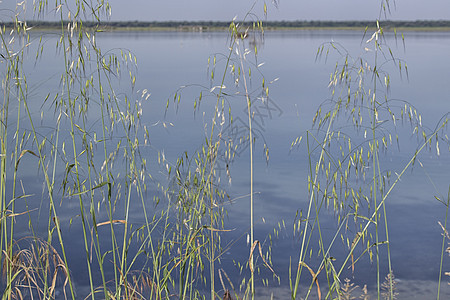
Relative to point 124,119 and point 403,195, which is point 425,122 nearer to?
point 403,195

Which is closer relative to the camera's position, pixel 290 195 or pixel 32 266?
pixel 32 266

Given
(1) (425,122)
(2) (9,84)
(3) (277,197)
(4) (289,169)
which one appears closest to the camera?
(2) (9,84)

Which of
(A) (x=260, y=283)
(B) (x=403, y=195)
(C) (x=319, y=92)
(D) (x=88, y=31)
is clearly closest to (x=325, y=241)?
(A) (x=260, y=283)

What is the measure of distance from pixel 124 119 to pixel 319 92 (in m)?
11.2

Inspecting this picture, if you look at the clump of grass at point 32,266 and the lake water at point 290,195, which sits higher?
the clump of grass at point 32,266

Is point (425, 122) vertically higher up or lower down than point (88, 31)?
lower down

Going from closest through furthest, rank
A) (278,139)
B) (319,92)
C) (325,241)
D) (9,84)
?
(9,84) < (325,241) < (278,139) < (319,92)

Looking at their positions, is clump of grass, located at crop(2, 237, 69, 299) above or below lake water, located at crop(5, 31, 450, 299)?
above

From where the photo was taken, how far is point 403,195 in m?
5.66

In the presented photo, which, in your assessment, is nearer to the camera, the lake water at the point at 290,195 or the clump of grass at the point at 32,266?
the clump of grass at the point at 32,266

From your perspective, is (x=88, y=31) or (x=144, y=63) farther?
(x=144, y=63)

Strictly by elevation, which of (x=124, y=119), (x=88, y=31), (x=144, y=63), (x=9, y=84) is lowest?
(x=144, y=63)

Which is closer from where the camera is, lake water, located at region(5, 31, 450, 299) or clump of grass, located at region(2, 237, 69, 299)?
clump of grass, located at region(2, 237, 69, 299)

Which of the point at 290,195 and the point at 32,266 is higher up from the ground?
the point at 32,266
